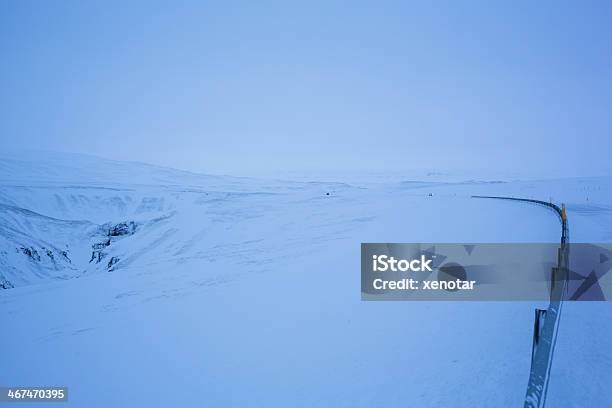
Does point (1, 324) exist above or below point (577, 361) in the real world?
below

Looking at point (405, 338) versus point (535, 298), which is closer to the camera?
point (405, 338)

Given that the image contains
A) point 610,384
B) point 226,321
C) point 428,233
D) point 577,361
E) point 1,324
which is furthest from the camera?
point 428,233

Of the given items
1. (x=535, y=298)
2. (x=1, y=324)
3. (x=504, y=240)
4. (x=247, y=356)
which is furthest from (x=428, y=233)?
(x=1, y=324)

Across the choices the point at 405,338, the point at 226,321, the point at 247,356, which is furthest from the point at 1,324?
the point at 405,338

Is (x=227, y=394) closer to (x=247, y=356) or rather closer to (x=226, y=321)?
(x=247, y=356)

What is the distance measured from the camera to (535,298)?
8445mm

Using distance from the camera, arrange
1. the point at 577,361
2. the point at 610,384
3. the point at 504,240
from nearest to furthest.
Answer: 1. the point at 610,384
2. the point at 577,361
3. the point at 504,240

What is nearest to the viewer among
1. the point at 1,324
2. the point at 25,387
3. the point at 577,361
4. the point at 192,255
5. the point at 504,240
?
the point at 577,361

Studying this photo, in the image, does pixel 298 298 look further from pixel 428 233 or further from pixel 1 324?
pixel 428 233

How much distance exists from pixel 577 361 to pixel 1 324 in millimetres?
11289

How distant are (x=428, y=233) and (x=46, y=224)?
1059 inches

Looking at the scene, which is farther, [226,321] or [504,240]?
[504,240]

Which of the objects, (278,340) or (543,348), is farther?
(278,340)

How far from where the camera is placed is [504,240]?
14906 mm
